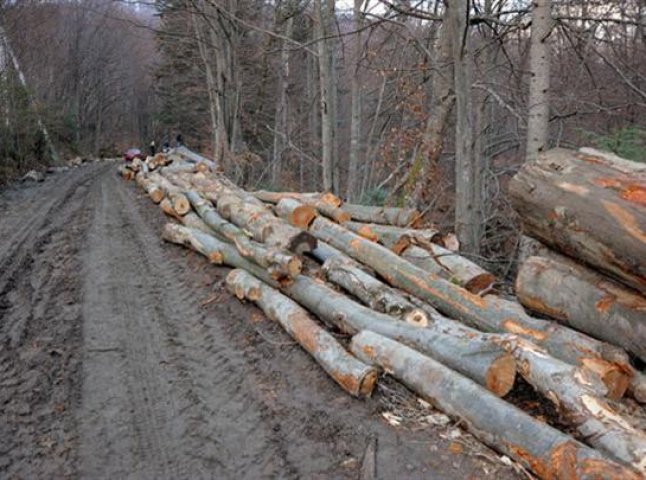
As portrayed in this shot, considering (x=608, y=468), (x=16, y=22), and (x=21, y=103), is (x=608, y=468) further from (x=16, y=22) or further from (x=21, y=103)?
(x=16, y=22)

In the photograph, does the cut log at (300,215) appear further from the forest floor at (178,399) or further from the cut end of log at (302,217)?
the forest floor at (178,399)

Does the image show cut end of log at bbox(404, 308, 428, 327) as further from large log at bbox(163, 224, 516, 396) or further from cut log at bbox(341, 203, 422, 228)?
cut log at bbox(341, 203, 422, 228)

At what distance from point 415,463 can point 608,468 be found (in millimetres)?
1183

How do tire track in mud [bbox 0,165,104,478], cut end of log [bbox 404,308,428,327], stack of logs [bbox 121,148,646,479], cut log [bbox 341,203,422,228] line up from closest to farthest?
stack of logs [bbox 121,148,646,479] → tire track in mud [bbox 0,165,104,478] → cut end of log [bbox 404,308,428,327] → cut log [bbox 341,203,422,228]

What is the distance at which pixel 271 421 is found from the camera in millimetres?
4395

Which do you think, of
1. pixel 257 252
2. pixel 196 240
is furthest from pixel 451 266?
pixel 196 240

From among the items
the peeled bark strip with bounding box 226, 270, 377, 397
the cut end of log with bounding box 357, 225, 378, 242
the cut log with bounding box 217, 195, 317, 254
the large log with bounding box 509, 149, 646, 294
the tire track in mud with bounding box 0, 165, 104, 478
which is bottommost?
the tire track in mud with bounding box 0, 165, 104, 478

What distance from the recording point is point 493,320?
206 inches

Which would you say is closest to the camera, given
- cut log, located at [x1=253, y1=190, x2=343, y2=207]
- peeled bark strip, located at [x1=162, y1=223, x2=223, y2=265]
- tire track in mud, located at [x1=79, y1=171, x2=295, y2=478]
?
tire track in mud, located at [x1=79, y1=171, x2=295, y2=478]

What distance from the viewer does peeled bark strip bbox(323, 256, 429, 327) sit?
5445 mm

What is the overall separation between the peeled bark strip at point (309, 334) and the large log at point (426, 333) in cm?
17

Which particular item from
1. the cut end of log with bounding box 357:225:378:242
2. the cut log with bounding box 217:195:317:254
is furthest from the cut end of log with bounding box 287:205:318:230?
the cut end of log with bounding box 357:225:378:242

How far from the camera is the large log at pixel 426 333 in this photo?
14.1 feet

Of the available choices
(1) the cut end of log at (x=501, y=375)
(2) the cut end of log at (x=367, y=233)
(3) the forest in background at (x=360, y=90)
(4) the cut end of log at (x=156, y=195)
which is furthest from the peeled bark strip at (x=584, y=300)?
(4) the cut end of log at (x=156, y=195)
